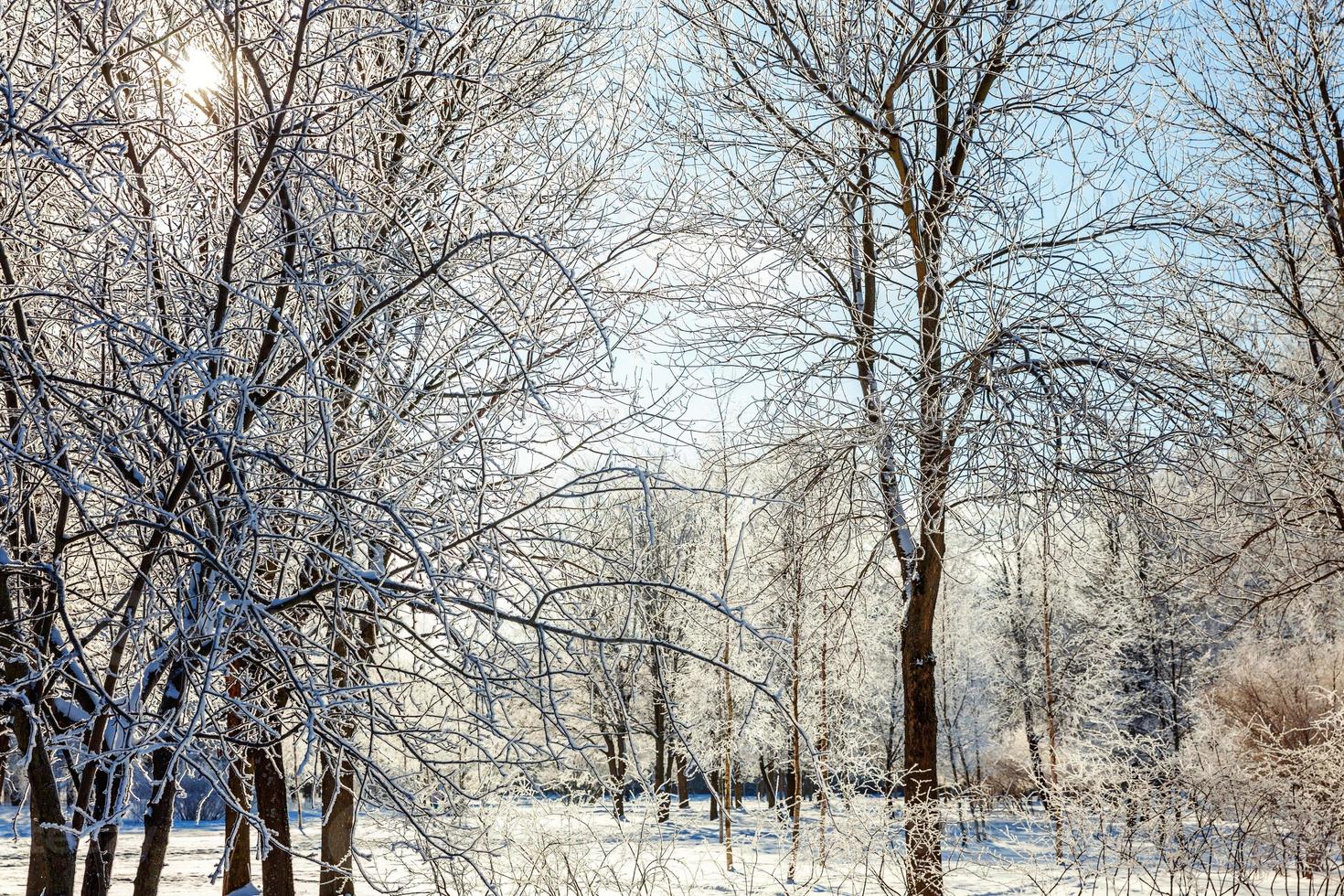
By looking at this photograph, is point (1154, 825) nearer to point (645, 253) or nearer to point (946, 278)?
point (946, 278)

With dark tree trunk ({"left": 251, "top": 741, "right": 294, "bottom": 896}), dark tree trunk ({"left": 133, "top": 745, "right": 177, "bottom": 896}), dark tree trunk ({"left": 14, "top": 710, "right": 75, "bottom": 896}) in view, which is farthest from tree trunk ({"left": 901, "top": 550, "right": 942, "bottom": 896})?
dark tree trunk ({"left": 14, "top": 710, "right": 75, "bottom": 896})

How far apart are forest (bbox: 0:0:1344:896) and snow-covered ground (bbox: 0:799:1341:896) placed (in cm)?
12

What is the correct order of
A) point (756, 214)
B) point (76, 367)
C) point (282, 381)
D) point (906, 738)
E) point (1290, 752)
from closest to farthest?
point (282, 381), point (76, 367), point (756, 214), point (906, 738), point (1290, 752)

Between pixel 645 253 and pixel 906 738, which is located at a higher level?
pixel 645 253

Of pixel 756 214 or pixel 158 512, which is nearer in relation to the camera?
pixel 158 512

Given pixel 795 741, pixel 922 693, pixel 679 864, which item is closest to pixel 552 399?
pixel 795 741

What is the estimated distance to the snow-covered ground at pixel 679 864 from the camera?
450cm

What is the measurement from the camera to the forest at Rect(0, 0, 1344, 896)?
231 cm

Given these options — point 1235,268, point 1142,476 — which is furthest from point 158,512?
point 1235,268

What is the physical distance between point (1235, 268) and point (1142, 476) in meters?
3.34

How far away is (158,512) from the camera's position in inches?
87.4

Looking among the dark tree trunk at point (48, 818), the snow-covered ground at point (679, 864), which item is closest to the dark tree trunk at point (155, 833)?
the dark tree trunk at point (48, 818)

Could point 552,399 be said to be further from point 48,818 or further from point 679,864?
point 679,864

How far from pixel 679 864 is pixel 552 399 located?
9.36m
